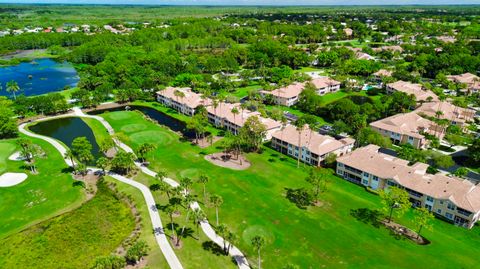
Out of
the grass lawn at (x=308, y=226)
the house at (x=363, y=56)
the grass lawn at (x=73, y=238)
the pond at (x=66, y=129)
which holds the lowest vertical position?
the grass lawn at (x=73, y=238)

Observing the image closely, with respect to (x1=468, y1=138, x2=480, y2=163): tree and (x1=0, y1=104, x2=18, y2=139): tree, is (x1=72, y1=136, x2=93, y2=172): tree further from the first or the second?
(x1=468, y1=138, x2=480, y2=163): tree

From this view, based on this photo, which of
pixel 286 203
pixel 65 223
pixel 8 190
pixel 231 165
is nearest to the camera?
pixel 65 223

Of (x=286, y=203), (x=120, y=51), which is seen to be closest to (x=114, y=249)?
(x=286, y=203)

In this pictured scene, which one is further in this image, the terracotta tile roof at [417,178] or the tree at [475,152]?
the tree at [475,152]

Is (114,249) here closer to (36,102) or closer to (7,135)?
(7,135)

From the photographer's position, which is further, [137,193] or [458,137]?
[458,137]

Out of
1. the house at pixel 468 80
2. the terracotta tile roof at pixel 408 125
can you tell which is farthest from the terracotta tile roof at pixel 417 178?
the house at pixel 468 80

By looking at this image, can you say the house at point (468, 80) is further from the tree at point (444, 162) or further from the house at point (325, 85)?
the tree at point (444, 162)
